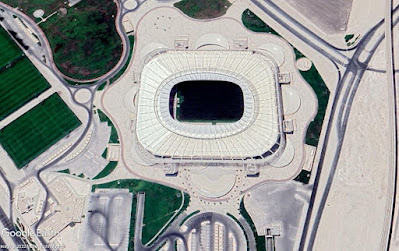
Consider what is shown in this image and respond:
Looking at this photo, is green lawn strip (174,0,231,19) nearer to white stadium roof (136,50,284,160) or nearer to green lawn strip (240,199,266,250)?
white stadium roof (136,50,284,160)

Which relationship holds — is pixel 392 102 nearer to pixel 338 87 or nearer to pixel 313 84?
pixel 338 87

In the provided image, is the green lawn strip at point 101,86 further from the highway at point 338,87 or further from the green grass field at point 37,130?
the highway at point 338,87

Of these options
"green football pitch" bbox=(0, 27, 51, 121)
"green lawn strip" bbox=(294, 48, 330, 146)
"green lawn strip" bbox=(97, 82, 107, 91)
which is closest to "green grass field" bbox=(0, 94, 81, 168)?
"green football pitch" bbox=(0, 27, 51, 121)

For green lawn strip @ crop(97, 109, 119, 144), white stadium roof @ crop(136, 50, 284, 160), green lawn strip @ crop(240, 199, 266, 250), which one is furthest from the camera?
green lawn strip @ crop(97, 109, 119, 144)

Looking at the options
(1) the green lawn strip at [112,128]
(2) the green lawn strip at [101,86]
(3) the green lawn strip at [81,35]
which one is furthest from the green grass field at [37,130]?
(3) the green lawn strip at [81,35]

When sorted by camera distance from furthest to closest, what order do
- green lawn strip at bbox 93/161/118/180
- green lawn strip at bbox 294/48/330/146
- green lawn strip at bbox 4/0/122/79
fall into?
1. green lawn strip at bbox 4/0/122/79
2. green lawn strip at bbox 294/48/330/146
3. green lawn strip at bbox 93/161/118/180

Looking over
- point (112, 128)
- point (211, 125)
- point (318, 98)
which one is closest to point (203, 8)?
point (211, 125)
